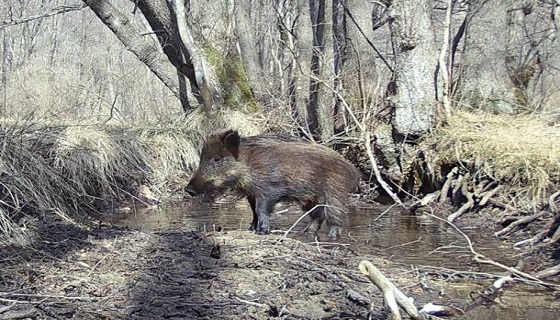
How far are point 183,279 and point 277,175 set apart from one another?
2.69m

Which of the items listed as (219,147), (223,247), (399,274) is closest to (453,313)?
(399,274)

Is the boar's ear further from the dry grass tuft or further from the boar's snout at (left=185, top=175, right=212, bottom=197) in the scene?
the dry grass tuft

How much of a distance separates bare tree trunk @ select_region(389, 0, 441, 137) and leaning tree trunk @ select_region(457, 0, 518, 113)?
2.54 feet

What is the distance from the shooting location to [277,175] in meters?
7.33

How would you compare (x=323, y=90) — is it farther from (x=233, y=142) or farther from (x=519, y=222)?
(x=519, y=222)

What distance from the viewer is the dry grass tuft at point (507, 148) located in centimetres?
860

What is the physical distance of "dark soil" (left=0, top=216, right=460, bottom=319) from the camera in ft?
13.8

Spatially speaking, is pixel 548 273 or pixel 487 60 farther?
pixel 487 60

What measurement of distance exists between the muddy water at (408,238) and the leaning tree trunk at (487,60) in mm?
2226

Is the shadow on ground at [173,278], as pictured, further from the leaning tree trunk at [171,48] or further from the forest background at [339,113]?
the leaning tree trunk at [171,48]

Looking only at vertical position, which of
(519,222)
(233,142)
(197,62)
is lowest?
(519,222)

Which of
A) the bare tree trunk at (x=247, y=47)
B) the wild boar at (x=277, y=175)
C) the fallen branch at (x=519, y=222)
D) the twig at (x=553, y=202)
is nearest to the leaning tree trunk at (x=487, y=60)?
the twig at (x=553, y=202)

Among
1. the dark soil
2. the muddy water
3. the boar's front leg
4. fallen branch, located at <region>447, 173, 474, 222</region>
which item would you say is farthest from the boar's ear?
fallen branch, located at <region>447, 173, 474, 222</region>

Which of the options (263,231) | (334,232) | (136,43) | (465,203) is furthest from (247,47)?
(263,231)
